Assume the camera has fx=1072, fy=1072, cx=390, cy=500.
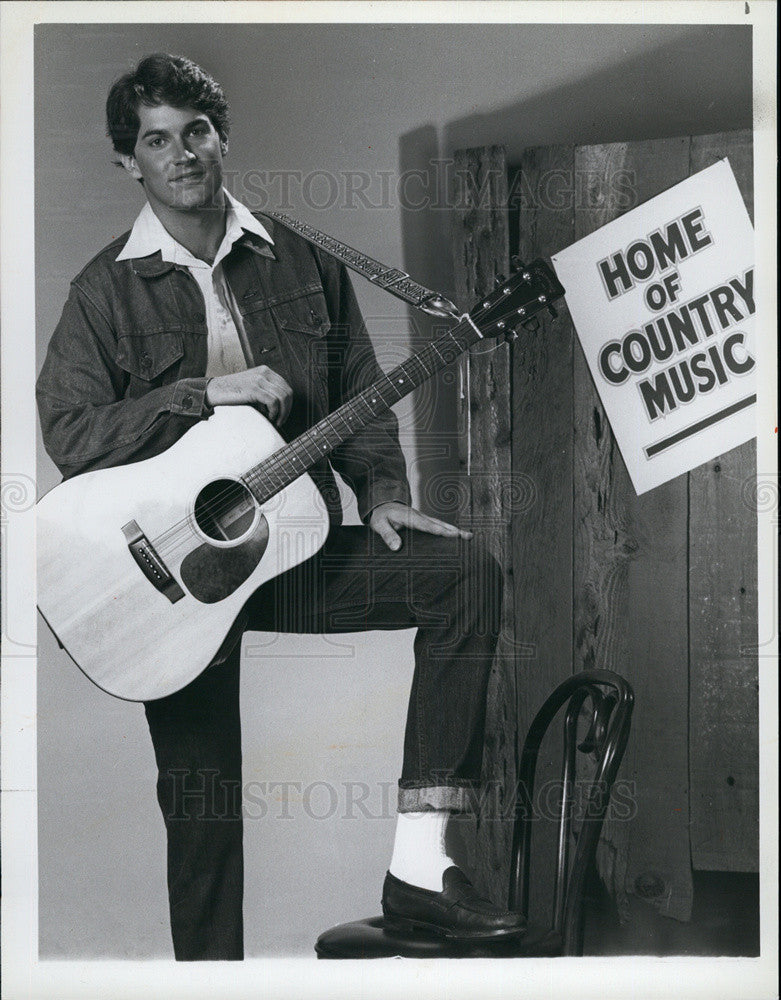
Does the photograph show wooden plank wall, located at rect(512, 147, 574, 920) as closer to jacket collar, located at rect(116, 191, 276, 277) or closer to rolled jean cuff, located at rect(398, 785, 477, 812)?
rolled jean cuff, located at rect(398, 785, 477, 812)

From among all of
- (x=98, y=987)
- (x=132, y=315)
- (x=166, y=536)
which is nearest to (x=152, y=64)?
(x=132, y=315)

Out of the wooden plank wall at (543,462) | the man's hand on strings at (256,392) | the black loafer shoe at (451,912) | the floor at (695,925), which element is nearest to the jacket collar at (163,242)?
the man's hand on strings at (256,392)

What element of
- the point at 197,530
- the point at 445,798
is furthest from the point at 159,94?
the point at 445,798

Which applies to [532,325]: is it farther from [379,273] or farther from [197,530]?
[197,530]

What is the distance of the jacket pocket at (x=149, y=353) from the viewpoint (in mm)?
2318

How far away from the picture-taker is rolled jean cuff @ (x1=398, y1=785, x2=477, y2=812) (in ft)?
7.68

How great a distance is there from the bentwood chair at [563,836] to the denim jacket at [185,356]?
586mm

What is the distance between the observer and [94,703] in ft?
7.76

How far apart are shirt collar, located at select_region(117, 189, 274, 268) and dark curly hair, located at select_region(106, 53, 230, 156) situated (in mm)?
149

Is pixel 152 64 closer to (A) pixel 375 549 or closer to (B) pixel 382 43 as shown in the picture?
(B) pixel 382 43

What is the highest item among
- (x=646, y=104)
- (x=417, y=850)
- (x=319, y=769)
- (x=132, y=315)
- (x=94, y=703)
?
(x=646, y=104)

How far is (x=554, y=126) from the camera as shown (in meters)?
2.39

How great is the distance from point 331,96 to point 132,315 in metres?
0.65

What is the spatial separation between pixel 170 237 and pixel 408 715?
3.85ft
